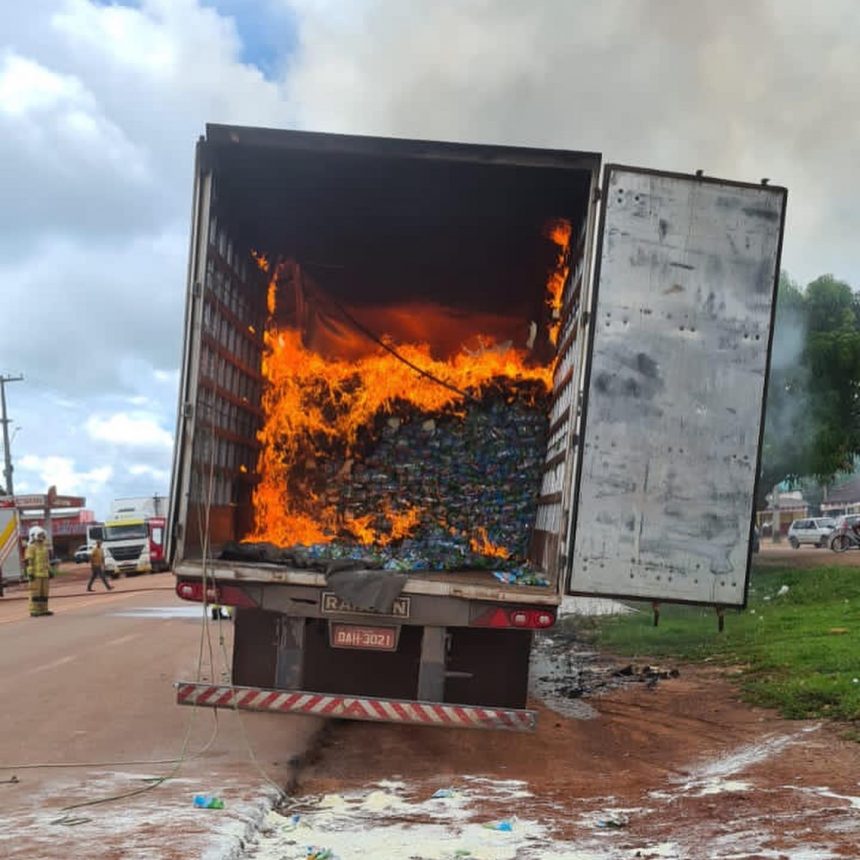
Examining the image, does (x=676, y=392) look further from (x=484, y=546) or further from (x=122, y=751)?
A: (x=122, y=751)

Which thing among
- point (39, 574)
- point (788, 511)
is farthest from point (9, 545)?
point (788, 511)

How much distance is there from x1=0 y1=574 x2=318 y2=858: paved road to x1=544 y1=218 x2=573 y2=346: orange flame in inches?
158

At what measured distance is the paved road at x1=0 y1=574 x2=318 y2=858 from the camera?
186 inches

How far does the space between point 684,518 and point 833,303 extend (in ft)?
65.4

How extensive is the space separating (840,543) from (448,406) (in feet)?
85.4

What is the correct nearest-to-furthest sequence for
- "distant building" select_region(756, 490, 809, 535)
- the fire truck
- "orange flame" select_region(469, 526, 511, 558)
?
"orange flame" select_region(469, 526, 511, 558) → the fire truck → "distant building" select_region(756, 490, 809, 535)

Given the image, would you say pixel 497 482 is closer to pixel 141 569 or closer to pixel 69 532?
pixel 141 569

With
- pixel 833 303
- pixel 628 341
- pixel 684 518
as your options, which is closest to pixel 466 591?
pixel 684 518

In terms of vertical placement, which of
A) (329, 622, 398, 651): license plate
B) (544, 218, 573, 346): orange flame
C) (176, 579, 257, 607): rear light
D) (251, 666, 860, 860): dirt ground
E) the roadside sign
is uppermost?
(544, 218, 573, 346): orange flame

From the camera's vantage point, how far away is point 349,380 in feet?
31.4

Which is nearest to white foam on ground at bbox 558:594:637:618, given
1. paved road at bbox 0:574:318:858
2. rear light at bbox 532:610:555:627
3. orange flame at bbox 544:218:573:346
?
paved road at bbox 0:574:318:858

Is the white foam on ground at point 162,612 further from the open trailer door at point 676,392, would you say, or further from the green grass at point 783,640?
the open trailer door at point 676,392

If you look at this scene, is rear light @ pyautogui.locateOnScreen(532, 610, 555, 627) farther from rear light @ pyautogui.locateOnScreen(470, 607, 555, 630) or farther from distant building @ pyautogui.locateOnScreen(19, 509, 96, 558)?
distant building @ pyautogui.locateOnScreen(19, 509, 96, 558)

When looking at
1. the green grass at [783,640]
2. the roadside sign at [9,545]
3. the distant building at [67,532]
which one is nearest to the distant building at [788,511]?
the distant building at [67,532]
